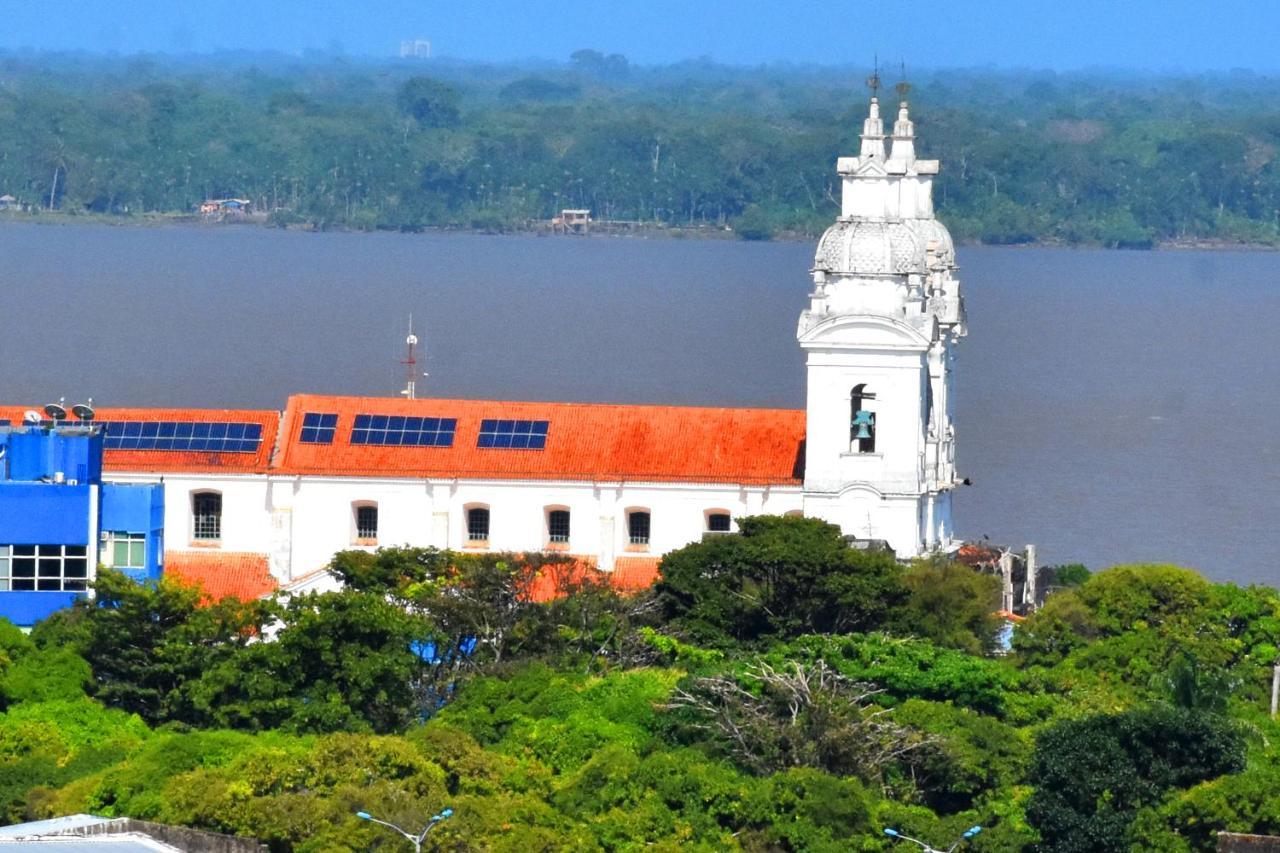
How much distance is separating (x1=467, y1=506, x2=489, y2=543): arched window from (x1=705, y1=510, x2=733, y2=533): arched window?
2.77 metres

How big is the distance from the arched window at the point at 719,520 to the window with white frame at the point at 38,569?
8075 mm

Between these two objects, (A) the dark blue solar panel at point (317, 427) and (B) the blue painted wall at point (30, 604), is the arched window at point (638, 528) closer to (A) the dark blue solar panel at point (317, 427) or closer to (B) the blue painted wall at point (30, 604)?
(A) the dark blue solar panel at point (317, 427)

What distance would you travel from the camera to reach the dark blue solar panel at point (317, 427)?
45.6 m

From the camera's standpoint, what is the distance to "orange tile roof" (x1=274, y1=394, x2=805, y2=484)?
45.1m

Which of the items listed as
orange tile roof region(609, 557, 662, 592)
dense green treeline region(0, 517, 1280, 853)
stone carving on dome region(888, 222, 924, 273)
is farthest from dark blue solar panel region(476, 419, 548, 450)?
stone carving on dome region(888, 222, 924, 273)

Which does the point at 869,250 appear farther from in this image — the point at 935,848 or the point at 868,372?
the point at 935,848

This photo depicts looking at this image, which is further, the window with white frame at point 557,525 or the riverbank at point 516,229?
the riverbank at point 516,229

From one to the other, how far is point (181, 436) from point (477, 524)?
3823 millimetres

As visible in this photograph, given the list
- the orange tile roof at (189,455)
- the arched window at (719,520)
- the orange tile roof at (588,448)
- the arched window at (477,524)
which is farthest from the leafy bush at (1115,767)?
the orange tile roof at (189,455)

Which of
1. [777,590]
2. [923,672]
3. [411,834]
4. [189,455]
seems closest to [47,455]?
[189,455]

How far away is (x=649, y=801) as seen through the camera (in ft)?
109

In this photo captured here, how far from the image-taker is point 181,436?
150 feet

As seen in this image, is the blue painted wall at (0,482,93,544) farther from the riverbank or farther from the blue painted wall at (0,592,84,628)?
the riverbank

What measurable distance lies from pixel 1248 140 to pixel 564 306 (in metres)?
67.6
